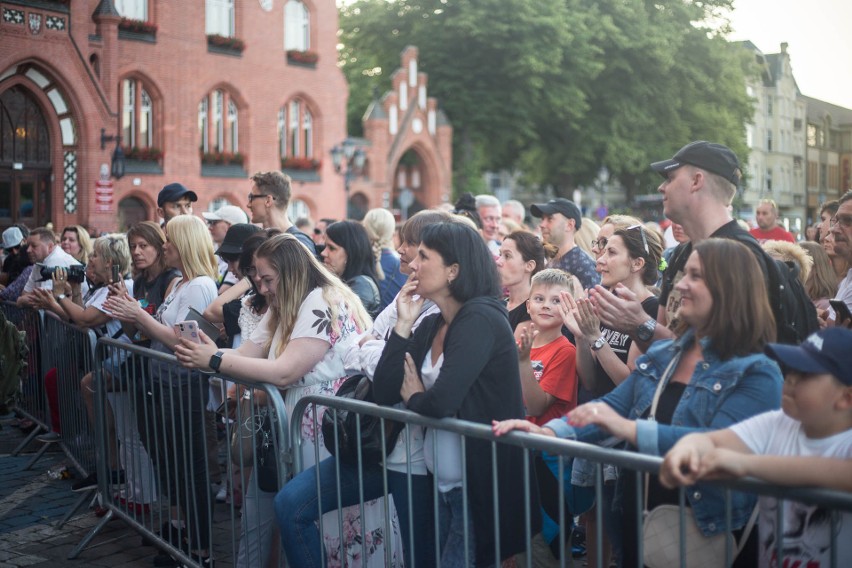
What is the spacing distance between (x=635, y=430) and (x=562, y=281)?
213 cm

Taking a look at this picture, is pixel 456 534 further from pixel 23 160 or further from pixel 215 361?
pixel 23 160

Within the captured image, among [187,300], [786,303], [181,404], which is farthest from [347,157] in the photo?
[786,303]

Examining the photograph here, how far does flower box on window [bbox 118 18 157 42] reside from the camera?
27.0m

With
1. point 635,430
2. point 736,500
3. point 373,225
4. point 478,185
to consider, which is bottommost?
point 736,500

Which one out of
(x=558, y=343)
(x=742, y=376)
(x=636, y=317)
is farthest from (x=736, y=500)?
(x=558, y=343)

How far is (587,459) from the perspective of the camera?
2.88 metres

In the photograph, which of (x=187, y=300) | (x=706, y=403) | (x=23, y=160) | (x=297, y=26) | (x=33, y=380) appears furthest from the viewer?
(x=297, y=26)

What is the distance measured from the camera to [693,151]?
4.07m

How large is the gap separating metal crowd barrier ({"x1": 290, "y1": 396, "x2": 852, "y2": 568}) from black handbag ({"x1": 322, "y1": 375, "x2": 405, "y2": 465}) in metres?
0.04

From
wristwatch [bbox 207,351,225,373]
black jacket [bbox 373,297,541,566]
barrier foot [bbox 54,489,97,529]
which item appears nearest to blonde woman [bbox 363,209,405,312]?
barrier foot [bbox 54,489,97,529]

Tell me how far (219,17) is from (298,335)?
2851cm

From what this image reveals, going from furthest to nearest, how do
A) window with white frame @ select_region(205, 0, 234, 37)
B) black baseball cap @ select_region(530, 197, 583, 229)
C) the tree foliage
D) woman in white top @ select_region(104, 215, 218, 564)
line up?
the tree foliage → window with white frame @ select_region(205, 0, 234, 37) → black baseball cap @ select_region(530, 197, 583, 229) → woman in white top @ select_region(104, 215, 218, 564)

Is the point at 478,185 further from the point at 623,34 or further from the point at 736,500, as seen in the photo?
the point at 736,500

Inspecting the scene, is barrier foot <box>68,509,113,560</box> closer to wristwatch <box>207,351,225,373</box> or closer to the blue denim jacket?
wristwatch <box>207,351,225,373</box>
